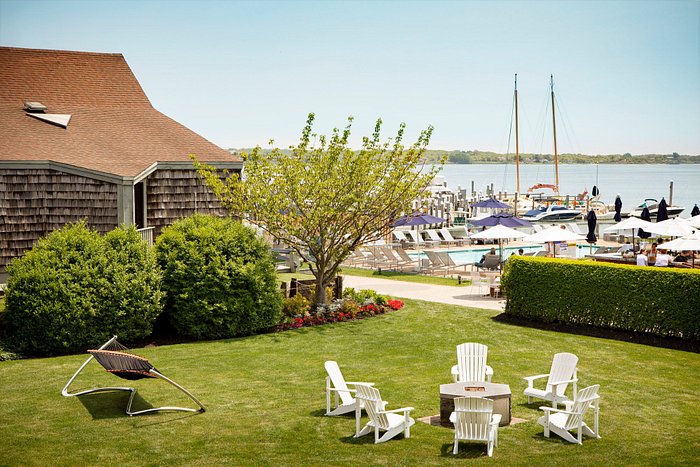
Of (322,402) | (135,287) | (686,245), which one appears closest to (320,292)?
(135,287)

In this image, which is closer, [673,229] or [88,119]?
[88,119]

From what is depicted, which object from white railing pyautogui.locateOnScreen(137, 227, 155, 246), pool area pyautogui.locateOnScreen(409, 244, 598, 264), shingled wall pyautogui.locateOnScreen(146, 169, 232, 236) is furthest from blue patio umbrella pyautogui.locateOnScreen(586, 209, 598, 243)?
white railing pyautogui.locateOnScreen(137, 227, 155, 246)

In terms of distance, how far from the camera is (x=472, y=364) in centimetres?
1301

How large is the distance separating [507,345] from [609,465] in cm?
784

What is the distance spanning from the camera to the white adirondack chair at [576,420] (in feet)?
34.5

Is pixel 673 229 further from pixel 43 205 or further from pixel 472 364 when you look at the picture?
pixel 43 205

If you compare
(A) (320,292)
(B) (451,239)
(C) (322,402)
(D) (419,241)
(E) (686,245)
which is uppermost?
(E) (686,245)

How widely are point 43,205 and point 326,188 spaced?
7554 mm

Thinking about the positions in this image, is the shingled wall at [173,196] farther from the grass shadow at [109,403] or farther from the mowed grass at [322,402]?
the grass shadow at [109,403]

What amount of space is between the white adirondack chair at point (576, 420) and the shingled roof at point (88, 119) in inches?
547

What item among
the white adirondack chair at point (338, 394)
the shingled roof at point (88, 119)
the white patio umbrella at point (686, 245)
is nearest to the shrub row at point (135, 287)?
the shingled roof at point (88, 119)

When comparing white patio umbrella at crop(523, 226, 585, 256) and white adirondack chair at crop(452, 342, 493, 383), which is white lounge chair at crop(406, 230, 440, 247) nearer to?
white patio umbrella at crop(523, 226, 585, 256)

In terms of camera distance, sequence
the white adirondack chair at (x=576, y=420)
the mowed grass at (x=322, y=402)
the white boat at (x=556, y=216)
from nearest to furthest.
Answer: the mowed grass at (x=322, y=402)
the white adirondack chair at (x=576, y=420)
the white boat at (x=556, y=216)

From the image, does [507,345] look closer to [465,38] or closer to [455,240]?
[455,240]
